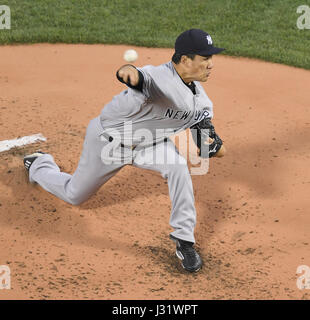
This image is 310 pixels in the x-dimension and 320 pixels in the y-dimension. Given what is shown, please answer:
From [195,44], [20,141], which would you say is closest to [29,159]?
[20,141]

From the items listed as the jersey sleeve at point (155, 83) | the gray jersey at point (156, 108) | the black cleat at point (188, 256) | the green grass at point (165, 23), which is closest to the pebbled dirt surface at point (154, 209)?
the black cleat at point (188, 256)

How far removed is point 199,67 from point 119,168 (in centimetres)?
A: 104

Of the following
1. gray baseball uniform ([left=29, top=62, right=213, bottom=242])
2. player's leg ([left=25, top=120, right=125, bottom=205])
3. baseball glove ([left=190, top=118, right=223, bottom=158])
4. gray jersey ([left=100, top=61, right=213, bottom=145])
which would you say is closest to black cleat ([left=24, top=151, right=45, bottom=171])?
player's leg ([left=25, top=120, right=125, bottom=205])

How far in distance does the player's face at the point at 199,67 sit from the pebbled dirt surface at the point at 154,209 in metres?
1.36

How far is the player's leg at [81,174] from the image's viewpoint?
15.4 ft

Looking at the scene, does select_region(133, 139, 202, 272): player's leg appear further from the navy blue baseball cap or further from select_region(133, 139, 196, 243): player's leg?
the navy blue baseball cap

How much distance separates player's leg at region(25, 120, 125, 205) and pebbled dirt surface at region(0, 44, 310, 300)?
0.17m

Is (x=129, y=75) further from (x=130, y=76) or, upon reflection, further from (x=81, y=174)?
(x=81, y=174)

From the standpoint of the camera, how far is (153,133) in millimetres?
4535

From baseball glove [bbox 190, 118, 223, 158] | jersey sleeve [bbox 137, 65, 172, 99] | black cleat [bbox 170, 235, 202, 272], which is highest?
jersey sleeve [bbox 137, 65, 172, 99]

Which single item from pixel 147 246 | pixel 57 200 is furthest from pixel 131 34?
pixel 147 246

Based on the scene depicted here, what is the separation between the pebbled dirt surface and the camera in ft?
14.1

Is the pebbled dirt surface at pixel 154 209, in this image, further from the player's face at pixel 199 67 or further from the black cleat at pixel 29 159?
the player's face at pixel 199 67

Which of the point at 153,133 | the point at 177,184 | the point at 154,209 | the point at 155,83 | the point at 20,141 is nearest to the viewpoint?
the point at 155,83
